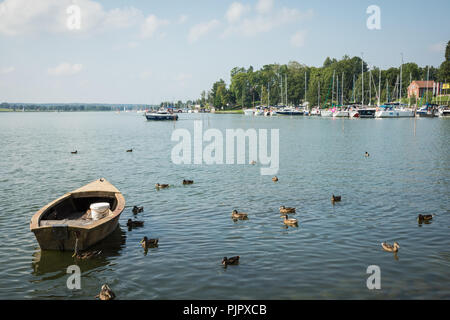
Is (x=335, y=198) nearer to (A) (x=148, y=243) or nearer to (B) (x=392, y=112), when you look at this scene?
(A) (x=148, y=243)

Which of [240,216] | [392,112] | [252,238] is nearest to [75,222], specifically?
[252,238]

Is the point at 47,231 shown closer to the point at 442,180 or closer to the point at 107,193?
the point at 107,193

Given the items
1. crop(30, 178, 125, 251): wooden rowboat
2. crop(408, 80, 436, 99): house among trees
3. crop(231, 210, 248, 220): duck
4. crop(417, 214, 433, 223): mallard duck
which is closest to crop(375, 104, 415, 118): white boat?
crop(408, 80, 436, 99): house among trees

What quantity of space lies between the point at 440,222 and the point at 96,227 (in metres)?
15.8

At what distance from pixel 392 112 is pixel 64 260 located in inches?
5293

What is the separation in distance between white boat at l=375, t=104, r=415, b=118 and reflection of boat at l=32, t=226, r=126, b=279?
426 feet

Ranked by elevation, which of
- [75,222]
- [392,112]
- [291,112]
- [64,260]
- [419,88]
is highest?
[419,88]

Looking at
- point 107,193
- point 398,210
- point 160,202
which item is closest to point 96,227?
point 107,193

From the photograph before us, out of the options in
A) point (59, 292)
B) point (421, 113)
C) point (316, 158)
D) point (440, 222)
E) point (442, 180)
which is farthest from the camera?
point (421, 113)

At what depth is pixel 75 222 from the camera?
16.4 m

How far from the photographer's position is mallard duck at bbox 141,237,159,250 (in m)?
15.7

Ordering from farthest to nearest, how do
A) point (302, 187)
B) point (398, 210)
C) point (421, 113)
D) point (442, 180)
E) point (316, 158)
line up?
point (421, 113), point (316, 158), point (442, 180), point (302, 187), point (398, 210)

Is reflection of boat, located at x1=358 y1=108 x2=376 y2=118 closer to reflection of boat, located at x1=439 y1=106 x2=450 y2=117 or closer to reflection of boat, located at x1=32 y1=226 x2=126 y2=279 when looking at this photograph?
reflection of boat, located at x1=439 y1=106 x2=450 y2=117

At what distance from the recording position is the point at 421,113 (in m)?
129
